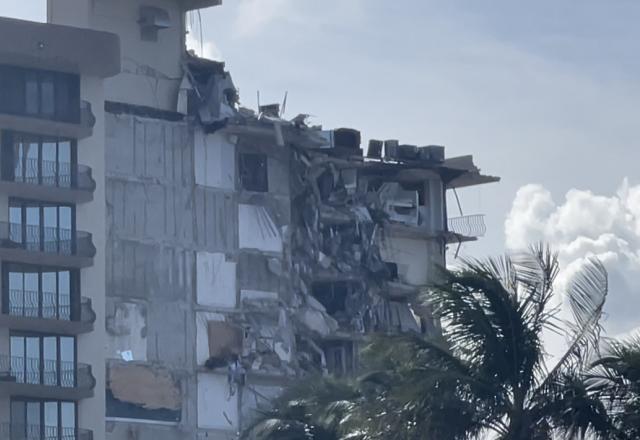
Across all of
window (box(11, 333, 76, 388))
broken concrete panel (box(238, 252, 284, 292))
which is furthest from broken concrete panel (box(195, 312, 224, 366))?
window (box(11, 333, 76, 388))

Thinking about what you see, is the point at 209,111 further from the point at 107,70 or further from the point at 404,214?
the point at 404,214

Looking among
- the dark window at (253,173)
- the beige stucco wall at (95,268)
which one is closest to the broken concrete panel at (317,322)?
the dark window at (253,173)

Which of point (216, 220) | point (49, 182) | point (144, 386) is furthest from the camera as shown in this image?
point (216, 220)

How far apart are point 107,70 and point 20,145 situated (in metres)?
4.71

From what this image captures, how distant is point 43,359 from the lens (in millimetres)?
72875

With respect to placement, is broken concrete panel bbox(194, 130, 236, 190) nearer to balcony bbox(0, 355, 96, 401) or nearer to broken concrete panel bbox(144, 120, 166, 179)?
broken concrete panel bbox(144, 120, 166, 179)

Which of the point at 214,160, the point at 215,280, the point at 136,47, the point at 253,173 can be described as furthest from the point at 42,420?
the point at 136,47

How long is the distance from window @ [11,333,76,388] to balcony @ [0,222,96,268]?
8.55 feet

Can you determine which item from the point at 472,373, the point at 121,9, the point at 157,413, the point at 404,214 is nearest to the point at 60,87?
the point at 121,9

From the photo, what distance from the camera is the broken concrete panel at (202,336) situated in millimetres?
81812

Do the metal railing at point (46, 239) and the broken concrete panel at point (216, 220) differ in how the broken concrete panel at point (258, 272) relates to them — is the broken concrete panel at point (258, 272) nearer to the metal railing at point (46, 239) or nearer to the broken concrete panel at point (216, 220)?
the broken concrete panel at point (216, 220)

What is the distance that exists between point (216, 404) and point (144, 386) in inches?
143

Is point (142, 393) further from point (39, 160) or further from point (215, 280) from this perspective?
point (39, 160)

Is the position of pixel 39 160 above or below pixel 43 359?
above
